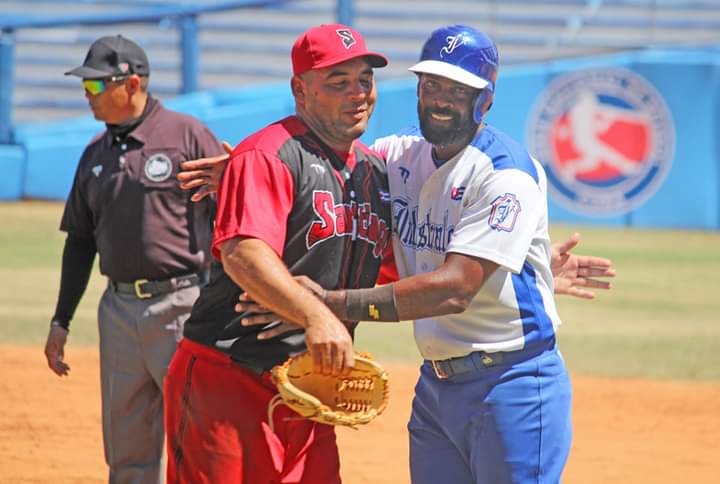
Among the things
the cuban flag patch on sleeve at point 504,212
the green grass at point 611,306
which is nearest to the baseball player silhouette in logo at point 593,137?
the green grass at point 611,306

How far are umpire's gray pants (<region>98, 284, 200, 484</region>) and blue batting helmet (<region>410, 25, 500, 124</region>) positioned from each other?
87.6 inches

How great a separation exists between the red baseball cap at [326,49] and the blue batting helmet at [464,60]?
20 centimetres

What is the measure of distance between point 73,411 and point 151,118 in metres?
2.75

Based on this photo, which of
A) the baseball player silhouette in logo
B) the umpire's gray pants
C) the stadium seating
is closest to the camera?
the umpire's gray pants

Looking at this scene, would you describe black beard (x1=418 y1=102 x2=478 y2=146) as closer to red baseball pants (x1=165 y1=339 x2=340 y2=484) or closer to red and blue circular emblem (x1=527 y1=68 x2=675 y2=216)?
red baseball pants (x1=165 y1=339 x2=340 y2=484)

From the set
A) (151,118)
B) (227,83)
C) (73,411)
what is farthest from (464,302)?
(227,83)

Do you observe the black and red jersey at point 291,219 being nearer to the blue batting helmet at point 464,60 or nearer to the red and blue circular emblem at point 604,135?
the blue batting helmet at point 464,60

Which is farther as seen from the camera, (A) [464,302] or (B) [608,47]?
(B) [608,47]

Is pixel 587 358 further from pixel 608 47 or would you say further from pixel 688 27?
pixel 688 27

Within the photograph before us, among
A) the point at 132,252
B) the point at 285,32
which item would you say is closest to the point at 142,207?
the point at 132,252

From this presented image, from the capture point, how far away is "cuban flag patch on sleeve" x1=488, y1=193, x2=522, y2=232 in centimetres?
387

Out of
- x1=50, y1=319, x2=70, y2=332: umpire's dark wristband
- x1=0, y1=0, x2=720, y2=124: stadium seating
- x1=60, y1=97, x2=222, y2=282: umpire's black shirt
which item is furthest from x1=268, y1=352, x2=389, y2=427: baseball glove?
x1=0, y1=0, x2=720, y2=124: stadium seating

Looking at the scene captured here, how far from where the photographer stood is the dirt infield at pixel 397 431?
6887 mm

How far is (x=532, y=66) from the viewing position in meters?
16.6
